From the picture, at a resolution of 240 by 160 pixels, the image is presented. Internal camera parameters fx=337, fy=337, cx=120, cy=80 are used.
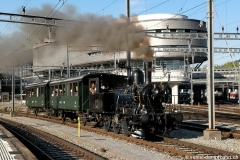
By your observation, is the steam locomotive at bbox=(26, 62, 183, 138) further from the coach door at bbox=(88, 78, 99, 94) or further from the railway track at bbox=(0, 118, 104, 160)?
the railway track at bbox=(0, 118, 104, 160)

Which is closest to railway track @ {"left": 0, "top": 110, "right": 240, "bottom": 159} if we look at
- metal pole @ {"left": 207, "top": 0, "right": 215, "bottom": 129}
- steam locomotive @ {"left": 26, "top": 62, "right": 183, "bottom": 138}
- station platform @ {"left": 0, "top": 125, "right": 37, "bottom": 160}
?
steam locomotive @ {"left": 26, "top": 62, "right": 183, "bottom": 138}

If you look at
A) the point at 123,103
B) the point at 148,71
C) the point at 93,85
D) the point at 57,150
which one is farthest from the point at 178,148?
the point at 93,85

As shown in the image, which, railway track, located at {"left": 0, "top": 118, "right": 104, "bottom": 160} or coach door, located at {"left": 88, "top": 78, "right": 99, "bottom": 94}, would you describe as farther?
coach door, located at {"left": 88, "top": 78, "right": 99, "bottom": 94}

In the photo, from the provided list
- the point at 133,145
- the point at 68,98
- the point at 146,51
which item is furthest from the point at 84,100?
the point at 133,145

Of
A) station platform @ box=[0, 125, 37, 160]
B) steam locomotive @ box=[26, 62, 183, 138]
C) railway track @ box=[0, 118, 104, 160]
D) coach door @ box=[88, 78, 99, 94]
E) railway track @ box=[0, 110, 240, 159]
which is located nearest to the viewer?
station platform @ box=[0, 125, 37, 160]

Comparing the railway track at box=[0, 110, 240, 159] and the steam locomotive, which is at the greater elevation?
the steam locomotive

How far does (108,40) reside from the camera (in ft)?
62.1

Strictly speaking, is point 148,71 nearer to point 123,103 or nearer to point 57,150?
point 123,103

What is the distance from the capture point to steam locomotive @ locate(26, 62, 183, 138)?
14164mm

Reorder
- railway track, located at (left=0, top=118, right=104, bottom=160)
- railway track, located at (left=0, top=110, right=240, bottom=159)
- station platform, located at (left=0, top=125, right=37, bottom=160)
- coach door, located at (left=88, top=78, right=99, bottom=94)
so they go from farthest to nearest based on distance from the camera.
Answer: coach door, located at (left=88, top=78, right=99, bottom=94) → railway track, located at (left=0, top=118, right=104, bottom=160) → railway track, located at (left=0, top=110, right=240, bottom=159) → station platform, located at (left=0, top=125, right=37, bottom=160)

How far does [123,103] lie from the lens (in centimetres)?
1527

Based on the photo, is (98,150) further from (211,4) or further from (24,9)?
(24,9)

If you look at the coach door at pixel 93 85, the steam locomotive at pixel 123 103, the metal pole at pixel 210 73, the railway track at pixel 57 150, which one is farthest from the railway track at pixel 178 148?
the coach door at pixel 93 85

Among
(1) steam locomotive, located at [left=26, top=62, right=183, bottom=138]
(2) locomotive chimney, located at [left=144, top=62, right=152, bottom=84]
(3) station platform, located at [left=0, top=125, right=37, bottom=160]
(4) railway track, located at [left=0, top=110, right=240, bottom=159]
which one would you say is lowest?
(4) railway track, located at [left=0, top=110, right=240, bottom=159]
